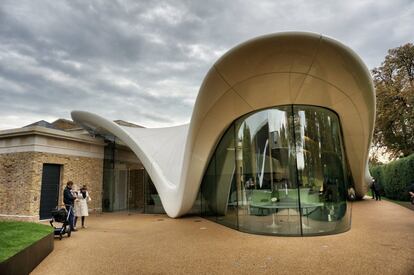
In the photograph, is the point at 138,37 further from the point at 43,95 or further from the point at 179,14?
the point at 43,95

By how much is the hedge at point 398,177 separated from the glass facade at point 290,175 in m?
10.3

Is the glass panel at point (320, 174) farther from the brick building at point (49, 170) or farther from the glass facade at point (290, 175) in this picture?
the brick building at point (49, 170)

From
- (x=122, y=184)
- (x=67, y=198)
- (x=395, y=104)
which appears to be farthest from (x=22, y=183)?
(x=395, y=104)

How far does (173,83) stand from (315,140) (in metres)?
8.49

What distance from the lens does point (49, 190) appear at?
11.8m

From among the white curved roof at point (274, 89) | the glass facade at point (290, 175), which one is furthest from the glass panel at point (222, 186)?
A: the white curved roof at point (274, 89)

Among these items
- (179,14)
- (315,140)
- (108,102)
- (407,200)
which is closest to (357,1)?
(315,140)

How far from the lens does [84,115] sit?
44.5 feet

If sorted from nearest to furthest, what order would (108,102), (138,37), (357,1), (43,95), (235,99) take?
1. (357,1)
2. (235,99)
3. (138,37)
4. (43,95)
5. (108,102)

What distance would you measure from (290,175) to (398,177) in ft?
45.9

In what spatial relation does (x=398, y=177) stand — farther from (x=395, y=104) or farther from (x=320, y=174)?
(x=320, y=174)

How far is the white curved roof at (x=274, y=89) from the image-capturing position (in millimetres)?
6637

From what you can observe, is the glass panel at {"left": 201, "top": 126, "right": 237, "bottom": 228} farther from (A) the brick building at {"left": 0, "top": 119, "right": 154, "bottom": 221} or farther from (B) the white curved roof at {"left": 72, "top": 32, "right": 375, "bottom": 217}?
(A) the brick building at {"left": 0, "top": 119, "right": 154, "bottom": 221}

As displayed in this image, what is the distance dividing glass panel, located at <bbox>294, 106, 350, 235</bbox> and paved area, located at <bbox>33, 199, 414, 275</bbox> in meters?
0.47
